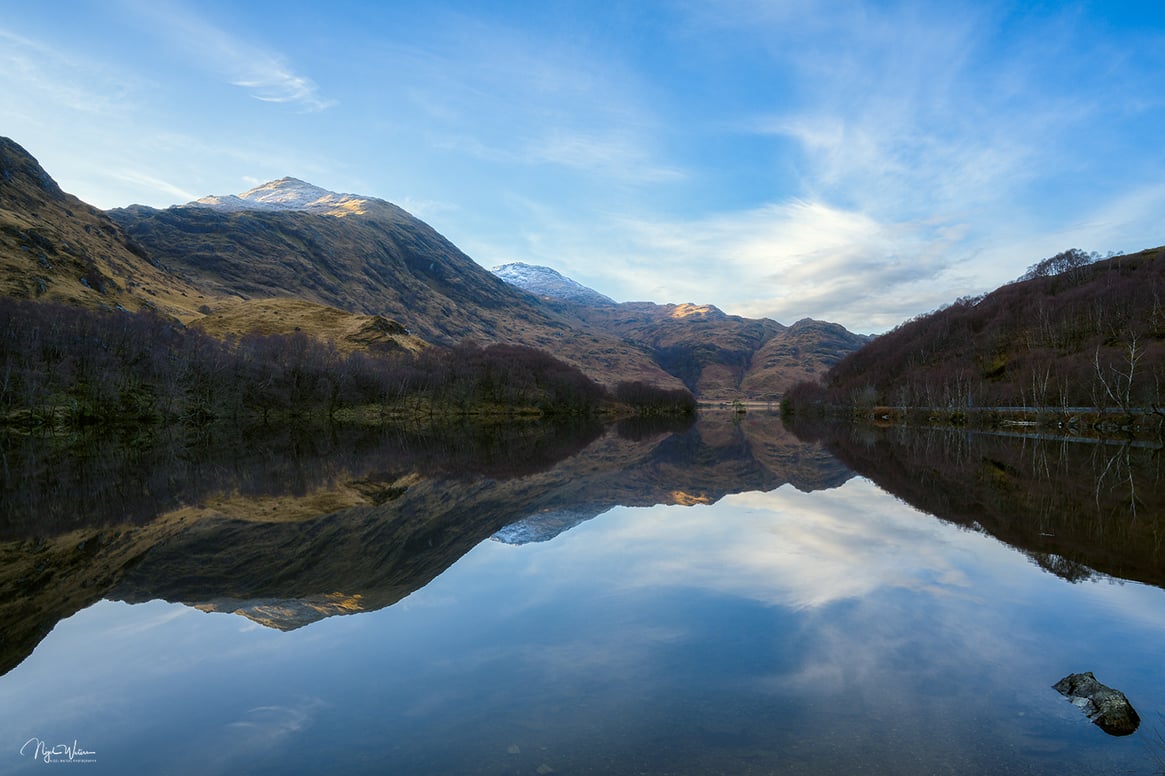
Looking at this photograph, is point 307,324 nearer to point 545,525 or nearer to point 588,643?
point 545,525

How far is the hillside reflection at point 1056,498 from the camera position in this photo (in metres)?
13.1

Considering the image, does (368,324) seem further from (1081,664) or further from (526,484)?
(1081,664)

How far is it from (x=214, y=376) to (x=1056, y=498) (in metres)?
96.7

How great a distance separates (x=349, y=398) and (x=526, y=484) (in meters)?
87.0

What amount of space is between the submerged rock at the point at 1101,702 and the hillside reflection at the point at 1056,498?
6.11 m

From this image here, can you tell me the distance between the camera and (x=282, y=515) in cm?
1914

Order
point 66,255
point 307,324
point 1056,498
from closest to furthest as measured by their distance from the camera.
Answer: point 1056,498 → point 66,255 → point 307,324

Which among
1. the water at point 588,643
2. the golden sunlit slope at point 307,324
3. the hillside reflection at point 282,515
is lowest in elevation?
the hillside reflection at point 282,515

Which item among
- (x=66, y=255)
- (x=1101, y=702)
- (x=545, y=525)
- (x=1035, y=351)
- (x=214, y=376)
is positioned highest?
(x=66, y=255)

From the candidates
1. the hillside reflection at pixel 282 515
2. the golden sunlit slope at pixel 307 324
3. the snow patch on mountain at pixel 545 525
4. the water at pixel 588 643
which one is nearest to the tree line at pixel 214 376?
the golden sunlit slope at pixel 307 324

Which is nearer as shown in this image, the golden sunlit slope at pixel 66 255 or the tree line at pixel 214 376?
the tree line at pixel 214 376

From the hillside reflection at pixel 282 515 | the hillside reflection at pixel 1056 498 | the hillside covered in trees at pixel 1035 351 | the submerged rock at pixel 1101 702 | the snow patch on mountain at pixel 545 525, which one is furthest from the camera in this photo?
the hillside covered in trees at pixel 1035 351

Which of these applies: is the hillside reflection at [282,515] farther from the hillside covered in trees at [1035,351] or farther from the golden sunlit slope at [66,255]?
the golden sunlit slope at [66,255]

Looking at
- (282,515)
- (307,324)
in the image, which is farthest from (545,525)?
(307,324)
